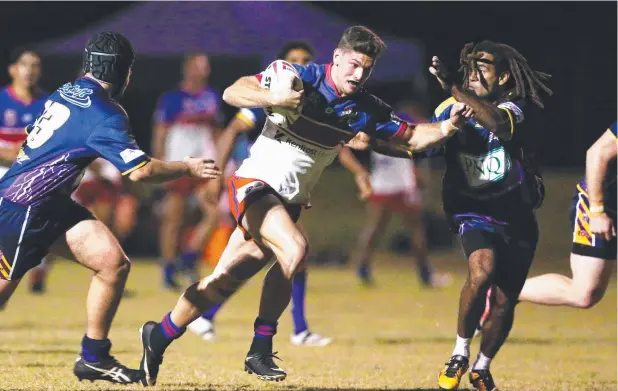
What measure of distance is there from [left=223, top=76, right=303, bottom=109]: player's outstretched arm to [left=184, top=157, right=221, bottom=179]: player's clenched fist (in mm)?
443

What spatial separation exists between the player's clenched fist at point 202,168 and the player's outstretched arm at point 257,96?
443mm

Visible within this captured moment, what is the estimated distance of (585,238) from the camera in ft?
26.8

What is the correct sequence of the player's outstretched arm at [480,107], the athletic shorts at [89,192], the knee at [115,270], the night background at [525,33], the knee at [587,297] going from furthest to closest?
1. the night background at [525,33]
2. the athletic shorts at [89,192]
3. the knee at [587,297]
4. the player's outstretched arm at [480,107]
5. the knee at [115,270]

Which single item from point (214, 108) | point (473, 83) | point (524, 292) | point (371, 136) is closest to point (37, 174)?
point (371, 136)

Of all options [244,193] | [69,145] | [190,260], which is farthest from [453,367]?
[190,260]

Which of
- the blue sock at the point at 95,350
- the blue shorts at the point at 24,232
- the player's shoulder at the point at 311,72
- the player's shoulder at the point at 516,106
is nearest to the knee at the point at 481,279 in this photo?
the player's shoulder at the point at 516,106

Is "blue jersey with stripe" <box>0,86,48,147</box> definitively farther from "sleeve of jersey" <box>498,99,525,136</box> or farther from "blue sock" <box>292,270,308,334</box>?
"sleeve of jersey" <box>498,99,525,136</box>

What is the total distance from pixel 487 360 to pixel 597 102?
14393mm

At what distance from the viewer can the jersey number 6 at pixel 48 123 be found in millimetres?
6348

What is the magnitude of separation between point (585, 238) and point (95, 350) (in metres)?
3.54

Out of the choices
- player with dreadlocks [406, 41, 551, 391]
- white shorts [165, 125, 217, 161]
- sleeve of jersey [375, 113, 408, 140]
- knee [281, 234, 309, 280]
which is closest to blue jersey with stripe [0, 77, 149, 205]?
knee [281, 234, 309, 280]

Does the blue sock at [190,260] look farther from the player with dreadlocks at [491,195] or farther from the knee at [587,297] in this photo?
the player with dreadlocks at [491,195]

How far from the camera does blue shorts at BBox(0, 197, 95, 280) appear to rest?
20.9ft

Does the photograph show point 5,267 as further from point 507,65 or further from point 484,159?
point 507,65
